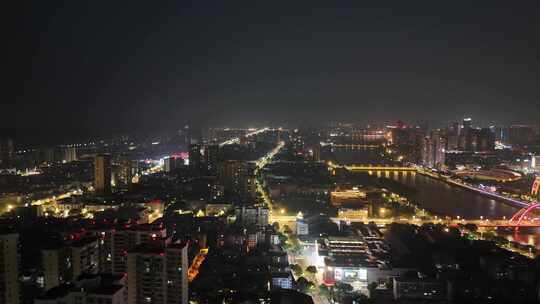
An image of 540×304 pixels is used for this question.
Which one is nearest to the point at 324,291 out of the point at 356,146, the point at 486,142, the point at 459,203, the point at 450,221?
the point at 450,221

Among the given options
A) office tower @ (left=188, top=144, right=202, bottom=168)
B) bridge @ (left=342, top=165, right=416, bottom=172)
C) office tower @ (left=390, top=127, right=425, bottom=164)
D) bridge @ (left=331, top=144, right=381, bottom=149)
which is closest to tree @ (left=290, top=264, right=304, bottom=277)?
office tower @ (left=188, top=144, right=202, bottom=168)

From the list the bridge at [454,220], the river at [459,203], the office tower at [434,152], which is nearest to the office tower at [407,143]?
the office tower at [434,152]

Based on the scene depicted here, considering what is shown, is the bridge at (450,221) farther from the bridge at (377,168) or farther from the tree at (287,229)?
the bridge at (377,168)

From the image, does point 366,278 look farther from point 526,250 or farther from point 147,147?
point 147,147

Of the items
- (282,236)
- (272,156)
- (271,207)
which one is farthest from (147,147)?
(282,236)

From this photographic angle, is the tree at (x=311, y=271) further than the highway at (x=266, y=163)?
No

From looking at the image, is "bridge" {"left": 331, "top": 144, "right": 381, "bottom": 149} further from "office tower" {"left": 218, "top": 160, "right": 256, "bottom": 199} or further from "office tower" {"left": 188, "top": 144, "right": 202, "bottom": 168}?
"office tower" {"left": 218, "top": 160, "right": 256, "bottom": 199}
